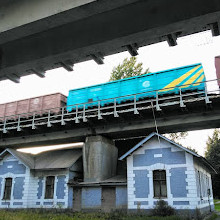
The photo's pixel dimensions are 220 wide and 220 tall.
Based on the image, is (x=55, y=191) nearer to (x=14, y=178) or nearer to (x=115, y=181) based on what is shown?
(x=14, y=178)

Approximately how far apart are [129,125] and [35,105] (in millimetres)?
13749

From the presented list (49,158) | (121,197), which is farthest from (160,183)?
(49,158)

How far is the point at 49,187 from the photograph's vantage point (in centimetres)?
2347

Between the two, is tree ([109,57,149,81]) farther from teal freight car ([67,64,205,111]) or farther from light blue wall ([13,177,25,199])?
light blue wall ([13,177,25,199])

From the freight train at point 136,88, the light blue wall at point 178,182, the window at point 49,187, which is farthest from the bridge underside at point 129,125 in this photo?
the light blue wall at point 178,182

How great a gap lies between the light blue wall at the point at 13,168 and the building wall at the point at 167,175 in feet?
37.5

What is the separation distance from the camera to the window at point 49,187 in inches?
907

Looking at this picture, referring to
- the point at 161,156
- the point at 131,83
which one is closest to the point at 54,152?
the point at 131,83

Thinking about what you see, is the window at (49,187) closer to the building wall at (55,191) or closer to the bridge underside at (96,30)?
the building wall at (55,191)

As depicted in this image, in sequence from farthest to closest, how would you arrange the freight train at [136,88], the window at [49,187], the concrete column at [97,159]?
the window at [49,187], the concrete column at [97,159], the freight train at [136,88]

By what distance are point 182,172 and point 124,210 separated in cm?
531

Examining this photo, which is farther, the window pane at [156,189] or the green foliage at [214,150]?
the green foliage at [214,150]

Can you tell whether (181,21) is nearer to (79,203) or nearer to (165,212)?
(165,212)

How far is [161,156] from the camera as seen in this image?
18.1 meters
